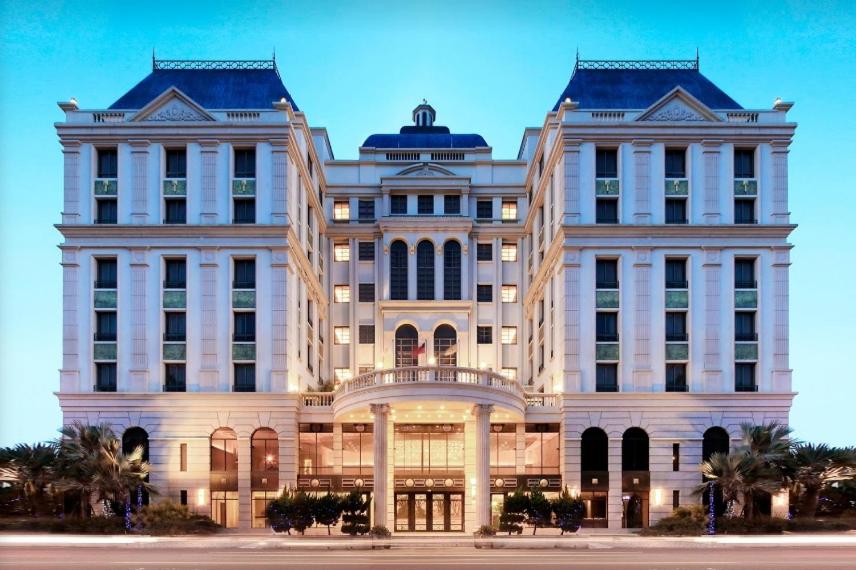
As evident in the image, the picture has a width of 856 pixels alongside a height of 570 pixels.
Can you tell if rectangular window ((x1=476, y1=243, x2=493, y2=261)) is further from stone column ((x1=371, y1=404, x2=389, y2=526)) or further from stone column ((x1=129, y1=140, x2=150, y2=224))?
stone column ((x1=129, y1=140, x2=150, y2=224))

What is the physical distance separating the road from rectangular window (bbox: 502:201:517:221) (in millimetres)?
40210

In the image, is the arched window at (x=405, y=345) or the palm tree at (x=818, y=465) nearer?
the palm tree at (x=818, y=465)

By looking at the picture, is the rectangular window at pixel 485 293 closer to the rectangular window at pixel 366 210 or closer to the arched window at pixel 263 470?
the rectangular window at pixel 366 210

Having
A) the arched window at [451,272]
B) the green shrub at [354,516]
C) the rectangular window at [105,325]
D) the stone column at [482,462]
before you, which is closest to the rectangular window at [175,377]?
the rectangular window at [105,325]

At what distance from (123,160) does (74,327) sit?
38.5ft

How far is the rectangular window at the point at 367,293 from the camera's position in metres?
75.9

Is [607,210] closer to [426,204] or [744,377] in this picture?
[744,377]

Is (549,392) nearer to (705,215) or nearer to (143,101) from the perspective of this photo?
(705,215)

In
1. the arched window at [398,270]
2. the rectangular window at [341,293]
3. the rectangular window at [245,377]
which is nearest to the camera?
the rectangular window at [245,377]

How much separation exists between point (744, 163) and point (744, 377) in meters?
14.8

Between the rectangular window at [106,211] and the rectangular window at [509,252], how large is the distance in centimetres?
3372

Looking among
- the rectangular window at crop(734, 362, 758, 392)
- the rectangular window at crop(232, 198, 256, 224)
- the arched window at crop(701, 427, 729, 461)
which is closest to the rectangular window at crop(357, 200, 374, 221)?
the rectangular window at crop(232, 198, 256, 224)

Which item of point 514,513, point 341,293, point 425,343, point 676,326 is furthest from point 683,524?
point 341,293

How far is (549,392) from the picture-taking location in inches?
2421
